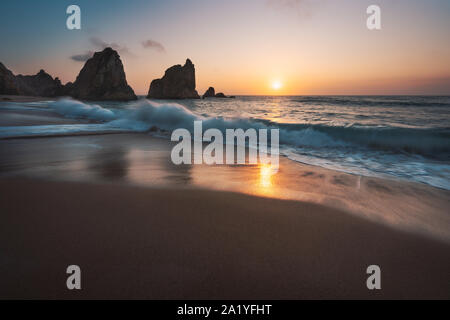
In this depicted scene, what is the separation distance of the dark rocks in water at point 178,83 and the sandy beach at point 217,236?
9840 cm

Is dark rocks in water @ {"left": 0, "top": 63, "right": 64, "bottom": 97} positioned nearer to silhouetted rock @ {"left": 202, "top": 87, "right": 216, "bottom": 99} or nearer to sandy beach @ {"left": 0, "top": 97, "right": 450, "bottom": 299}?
silhouetted rock @ {"left": 202, "top": 87, "right": 216, "bottom": 99}

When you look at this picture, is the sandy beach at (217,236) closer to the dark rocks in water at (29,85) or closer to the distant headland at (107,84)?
the dark rocks in water at (29,85)

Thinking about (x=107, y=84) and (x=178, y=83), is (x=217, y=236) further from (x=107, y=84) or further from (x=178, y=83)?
(x=178, y=83)

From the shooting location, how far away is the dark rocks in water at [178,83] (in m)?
96.8

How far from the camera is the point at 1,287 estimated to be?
4.71ft

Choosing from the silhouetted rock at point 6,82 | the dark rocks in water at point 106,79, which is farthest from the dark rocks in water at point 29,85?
the dark rocks in water at point 106,79

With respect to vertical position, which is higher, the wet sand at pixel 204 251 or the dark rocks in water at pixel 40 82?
the dark rocks in water at pixel 40 82

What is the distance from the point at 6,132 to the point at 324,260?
995 cm

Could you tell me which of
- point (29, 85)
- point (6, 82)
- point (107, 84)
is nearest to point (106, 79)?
point (107, 84)

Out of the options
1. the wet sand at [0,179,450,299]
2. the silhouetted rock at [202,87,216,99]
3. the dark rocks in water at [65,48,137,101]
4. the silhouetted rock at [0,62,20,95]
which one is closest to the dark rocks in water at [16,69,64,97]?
the dark rocks in water at [65,48,137,101]

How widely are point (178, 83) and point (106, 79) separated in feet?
91.6

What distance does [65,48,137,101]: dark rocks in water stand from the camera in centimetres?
7756

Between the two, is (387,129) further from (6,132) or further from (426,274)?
(6,132)

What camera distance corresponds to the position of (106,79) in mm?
77875
